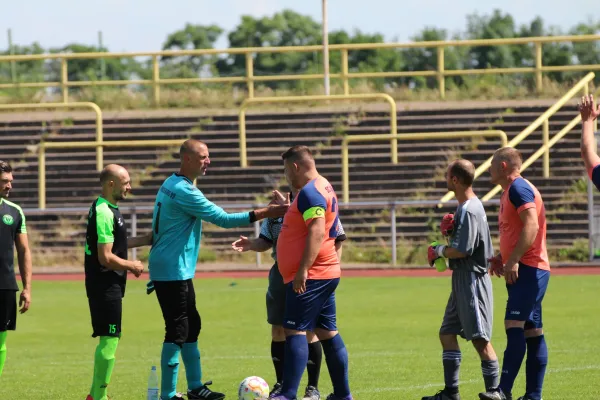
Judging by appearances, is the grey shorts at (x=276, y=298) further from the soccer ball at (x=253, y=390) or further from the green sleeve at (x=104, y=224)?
the green sleeve at (x=104, y=224)

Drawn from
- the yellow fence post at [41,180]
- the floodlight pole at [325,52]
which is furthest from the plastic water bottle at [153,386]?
the floodlight pole at [325,52]

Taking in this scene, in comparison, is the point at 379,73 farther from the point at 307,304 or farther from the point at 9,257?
the point at 307,304

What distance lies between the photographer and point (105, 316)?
31.4 ft

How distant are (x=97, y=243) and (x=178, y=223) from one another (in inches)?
28.4

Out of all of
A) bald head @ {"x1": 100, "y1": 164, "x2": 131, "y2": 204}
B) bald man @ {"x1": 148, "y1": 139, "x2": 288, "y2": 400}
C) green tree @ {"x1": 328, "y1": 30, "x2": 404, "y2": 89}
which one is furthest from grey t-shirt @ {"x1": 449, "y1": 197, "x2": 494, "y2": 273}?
green tree @ {"x1": 328, "y1": 30, "x2": 404, "y2": 89}

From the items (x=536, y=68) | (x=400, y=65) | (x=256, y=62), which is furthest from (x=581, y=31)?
(x=536, y=68)

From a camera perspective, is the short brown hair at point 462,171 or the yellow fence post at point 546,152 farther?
the yellow fence post at point 546,152

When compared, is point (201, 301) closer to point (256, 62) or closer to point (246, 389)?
point (246, 389)

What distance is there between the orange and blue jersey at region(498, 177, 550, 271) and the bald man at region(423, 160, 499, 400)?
165 millimetres

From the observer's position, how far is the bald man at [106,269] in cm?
954

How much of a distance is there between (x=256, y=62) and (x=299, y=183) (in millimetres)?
65036

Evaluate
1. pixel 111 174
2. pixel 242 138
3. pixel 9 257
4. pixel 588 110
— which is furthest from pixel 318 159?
pixel 588 110

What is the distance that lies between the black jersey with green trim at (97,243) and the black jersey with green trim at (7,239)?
0.89m

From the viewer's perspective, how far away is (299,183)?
9.59 m
